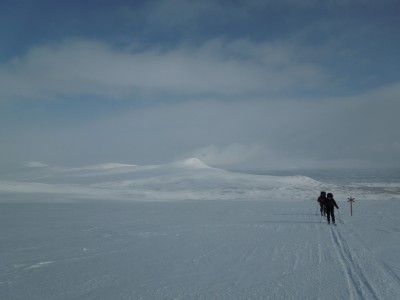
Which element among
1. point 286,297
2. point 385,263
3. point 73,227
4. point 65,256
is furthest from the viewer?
point 73,227

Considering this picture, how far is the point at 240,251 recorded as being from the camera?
8.45 m

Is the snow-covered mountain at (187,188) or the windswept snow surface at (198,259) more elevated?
the snow-covered mountain at (187,188)

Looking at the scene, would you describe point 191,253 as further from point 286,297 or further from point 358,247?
point 358,247

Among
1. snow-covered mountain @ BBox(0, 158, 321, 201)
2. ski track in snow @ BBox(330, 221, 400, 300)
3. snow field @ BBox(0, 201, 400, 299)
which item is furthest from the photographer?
snow-covered mountain @ BBox(0, 158, 321, 201)

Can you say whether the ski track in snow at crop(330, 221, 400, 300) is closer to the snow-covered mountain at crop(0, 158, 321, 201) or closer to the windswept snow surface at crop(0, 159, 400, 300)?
the windswept snow surface at crop(0, 159, 400, 300)

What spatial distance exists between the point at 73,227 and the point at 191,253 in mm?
5950

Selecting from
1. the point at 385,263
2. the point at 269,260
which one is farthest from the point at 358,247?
the point at 269,260

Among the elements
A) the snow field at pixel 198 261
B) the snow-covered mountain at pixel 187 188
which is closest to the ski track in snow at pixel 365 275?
the snow field at pixel 198 261

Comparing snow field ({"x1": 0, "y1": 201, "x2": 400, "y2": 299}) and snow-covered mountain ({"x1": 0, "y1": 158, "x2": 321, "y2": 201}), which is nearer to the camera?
snow field ({"x1": 0, "y1": 201, "x2": 400, "y2": 299})

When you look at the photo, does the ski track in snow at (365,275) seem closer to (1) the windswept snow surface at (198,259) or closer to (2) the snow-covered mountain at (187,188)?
(1) the windswept snow surface at (198,259)

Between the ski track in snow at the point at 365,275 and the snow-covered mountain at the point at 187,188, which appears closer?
the ski track in snow at the point at 365,275

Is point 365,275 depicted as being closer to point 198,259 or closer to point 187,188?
point 198,259

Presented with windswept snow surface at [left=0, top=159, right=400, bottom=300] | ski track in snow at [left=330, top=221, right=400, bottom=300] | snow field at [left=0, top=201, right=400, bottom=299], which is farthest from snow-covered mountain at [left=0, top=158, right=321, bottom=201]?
ski track in snow at [left=330, top=221, right=400, bottom=300]

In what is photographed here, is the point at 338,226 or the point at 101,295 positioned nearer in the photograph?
the point at 101,295
